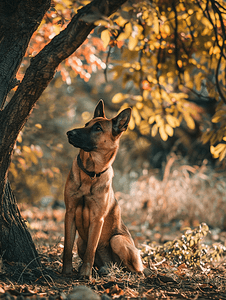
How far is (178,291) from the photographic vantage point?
2848 millimetres

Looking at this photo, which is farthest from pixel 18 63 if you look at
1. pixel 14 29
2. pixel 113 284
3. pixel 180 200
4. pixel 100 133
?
pixel 180 200

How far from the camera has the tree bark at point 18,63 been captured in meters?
2.54

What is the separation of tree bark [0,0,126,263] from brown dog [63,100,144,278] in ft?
1.67

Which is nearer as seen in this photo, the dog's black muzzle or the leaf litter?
the leaf litter

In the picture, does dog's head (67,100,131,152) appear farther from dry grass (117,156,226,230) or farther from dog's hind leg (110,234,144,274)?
dry grass (117,156,226,230)

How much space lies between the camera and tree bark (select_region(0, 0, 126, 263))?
2538 millimetres

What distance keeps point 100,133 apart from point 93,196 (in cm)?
65

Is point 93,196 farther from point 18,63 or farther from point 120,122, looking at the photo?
point 18,63

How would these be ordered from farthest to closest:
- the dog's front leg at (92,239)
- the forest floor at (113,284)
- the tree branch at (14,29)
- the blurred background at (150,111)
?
1. the blurred background at (150,111)
2. the dog's front leg at (92,239)
3. the tree branch at (14,29)
4. the forest floor at (113,284)

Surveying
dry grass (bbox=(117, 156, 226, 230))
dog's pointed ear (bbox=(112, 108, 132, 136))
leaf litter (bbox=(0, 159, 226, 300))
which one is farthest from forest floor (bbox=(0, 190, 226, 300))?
dry grass (bbox=(117, 156, 226, 230))

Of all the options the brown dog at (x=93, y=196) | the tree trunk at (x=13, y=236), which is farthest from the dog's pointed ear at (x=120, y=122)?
the tree trunk at (x=13, y=236)

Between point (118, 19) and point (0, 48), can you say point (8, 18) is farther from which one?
point (118, 19)

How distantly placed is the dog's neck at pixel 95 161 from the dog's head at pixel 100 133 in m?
0.07

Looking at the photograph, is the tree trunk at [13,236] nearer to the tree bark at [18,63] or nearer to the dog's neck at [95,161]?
the tree bark at [18,63]
